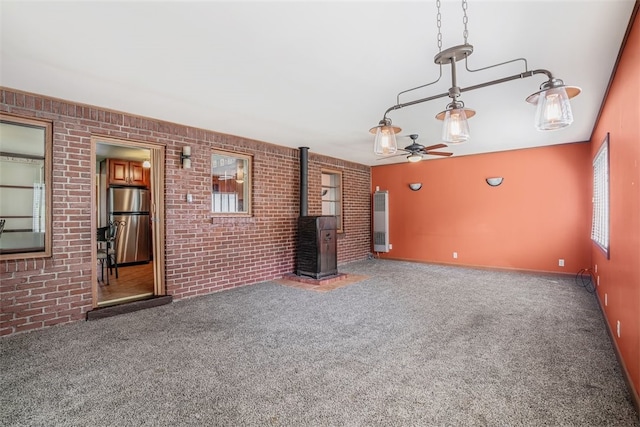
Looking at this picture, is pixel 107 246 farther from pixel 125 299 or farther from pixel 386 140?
pixel 386 140

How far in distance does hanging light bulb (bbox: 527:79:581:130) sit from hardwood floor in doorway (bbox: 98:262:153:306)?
448cm

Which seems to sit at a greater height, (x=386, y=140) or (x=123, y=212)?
(x=386, y=140)

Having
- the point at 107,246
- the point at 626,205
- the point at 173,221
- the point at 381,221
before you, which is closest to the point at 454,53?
the point at 626,205

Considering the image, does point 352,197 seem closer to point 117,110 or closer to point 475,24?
point 117,110

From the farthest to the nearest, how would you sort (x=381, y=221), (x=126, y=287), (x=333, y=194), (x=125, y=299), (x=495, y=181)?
(x=381, y=221), (x=333, y=194), (x=495, y=181), (x=126, y=287), (x=125, y=299)

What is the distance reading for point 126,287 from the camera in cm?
457

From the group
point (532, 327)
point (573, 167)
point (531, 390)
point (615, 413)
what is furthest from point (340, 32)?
point (573, 167)

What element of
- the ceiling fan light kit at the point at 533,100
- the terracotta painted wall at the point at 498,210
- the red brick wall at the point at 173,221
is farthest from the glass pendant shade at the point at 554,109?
the terracotta painted wall at the point at 498,210

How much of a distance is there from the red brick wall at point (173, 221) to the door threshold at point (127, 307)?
0.34 ft

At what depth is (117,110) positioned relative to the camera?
361 centimetres

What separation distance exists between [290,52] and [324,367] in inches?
92.6

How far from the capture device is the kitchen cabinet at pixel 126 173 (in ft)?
21.2

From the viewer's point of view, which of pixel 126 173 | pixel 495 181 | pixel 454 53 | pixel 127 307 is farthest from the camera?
pixel 126 173

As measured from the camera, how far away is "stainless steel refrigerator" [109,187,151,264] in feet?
21.2
